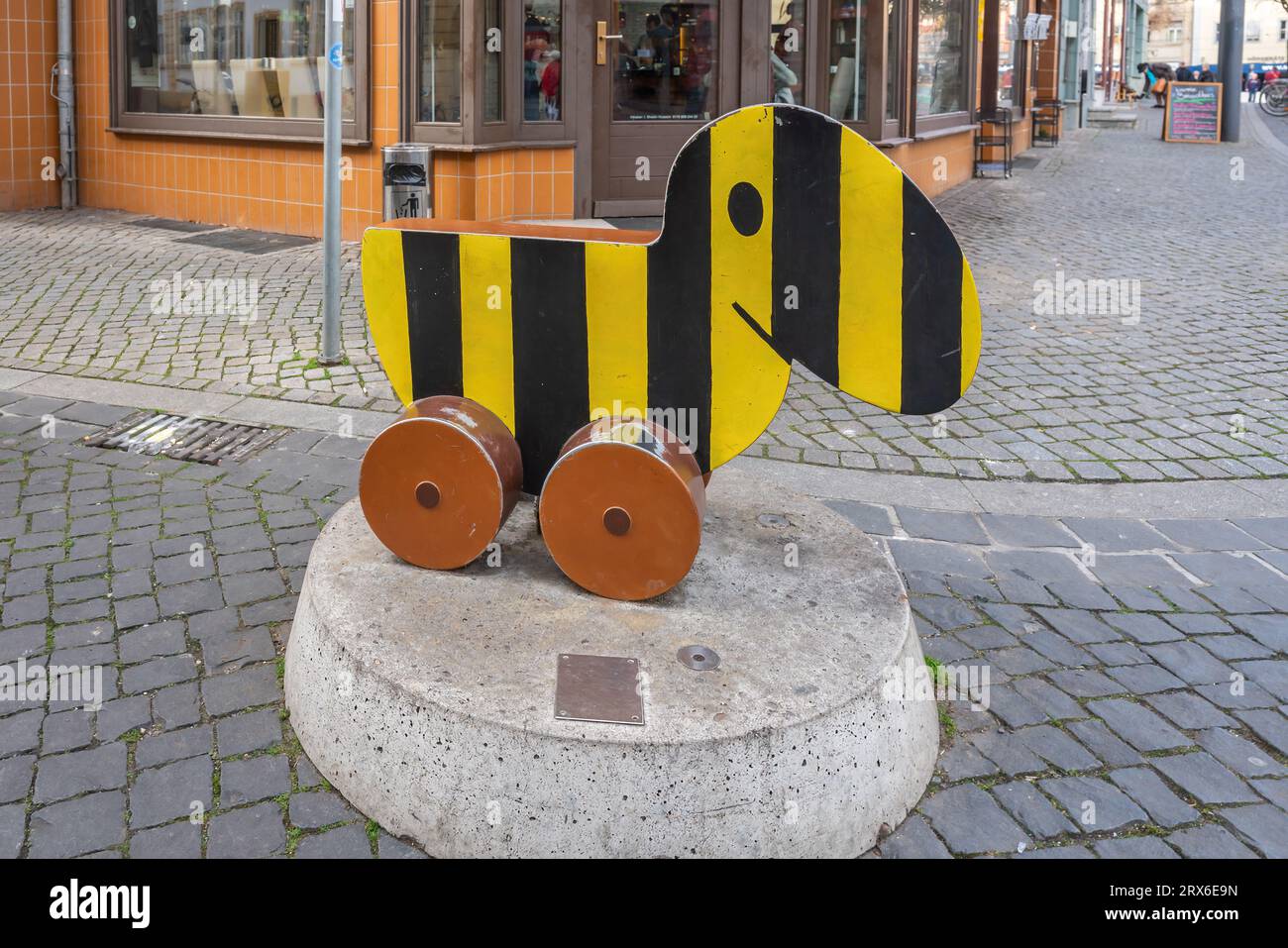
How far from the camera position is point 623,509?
3289 mm

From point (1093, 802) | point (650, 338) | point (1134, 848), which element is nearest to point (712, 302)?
point (650, 338)

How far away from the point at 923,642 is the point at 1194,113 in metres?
24.1

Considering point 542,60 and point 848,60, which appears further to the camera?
point 848,60

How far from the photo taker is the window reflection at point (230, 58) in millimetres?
11234

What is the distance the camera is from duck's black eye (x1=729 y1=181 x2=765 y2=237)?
10.8 feet

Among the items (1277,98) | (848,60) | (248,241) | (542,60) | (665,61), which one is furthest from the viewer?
(1277,98)

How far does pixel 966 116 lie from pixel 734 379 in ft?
50.1

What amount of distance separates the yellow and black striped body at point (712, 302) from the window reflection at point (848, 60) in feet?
32.1

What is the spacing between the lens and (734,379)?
136 inches

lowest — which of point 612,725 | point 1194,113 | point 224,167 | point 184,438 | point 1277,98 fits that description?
point 612,725

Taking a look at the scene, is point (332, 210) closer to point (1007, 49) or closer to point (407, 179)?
point (407, 179)

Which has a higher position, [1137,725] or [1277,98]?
[1277,98]

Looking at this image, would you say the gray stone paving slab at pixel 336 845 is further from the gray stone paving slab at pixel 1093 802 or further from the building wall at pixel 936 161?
the building wall at pixel 936 161

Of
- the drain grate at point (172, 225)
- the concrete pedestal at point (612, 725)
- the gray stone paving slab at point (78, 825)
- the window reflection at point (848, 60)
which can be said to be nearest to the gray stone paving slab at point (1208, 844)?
the concrete pedestal at point (612, 725)
